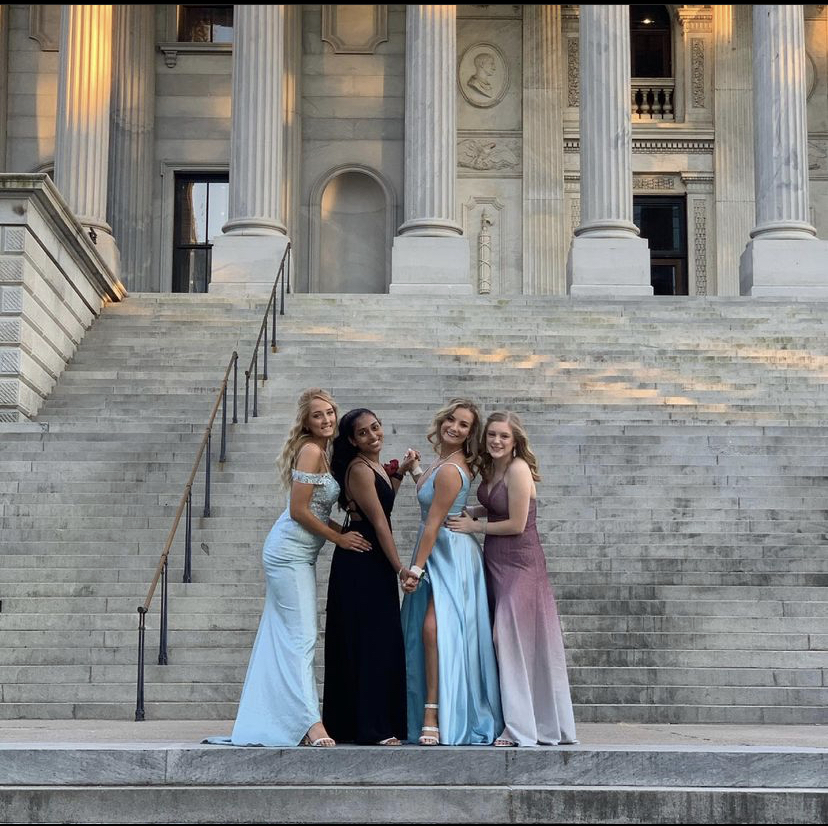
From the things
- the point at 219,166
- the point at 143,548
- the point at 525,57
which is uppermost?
the point at 525,57

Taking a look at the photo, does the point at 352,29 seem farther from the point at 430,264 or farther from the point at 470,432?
the point at 470,432

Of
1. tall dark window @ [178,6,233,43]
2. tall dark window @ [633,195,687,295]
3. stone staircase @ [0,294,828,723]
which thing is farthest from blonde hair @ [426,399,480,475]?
tall dark window @ [178,6,233,43]

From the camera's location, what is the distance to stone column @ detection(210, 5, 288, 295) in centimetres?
2548

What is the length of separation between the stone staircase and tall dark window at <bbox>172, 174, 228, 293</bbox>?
8.40m

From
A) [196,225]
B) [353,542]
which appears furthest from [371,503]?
[196,225]

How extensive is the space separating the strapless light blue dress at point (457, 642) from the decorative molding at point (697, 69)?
26.0 m

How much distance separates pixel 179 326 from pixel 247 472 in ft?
23.7

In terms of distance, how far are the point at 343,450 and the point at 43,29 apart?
2608cm

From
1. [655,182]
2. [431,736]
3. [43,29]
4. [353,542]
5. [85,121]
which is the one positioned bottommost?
A: [431,736]

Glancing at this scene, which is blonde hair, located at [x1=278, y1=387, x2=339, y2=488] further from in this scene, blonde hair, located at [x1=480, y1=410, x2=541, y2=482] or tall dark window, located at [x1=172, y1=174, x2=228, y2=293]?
tall dark window, located at [x1=172, y1=174, x2=228, y2=293]

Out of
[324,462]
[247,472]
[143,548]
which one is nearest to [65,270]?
[247,472]

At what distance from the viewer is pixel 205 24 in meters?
32.7

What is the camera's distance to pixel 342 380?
19.0 m

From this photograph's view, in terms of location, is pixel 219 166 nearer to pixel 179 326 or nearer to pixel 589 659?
pixel 179 326
